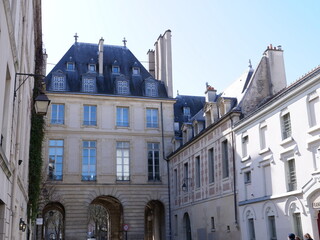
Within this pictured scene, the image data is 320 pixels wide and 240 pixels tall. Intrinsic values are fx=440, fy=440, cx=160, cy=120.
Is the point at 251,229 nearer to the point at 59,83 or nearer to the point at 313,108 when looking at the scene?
the point at 313,108

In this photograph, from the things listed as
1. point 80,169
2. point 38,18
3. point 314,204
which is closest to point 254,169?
point 314,204

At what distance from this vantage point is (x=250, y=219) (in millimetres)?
19609

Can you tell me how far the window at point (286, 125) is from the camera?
17.1 meters

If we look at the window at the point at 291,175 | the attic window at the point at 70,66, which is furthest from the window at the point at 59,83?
the window at the point at 291,175

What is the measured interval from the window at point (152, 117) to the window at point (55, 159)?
21.9 feet

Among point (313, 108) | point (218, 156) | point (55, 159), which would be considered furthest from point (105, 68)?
point (313, 108)

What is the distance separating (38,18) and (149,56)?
20.0 meters

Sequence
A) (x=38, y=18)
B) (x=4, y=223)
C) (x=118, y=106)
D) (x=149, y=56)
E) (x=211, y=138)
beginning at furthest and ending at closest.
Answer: (x=149, y=56), (x=118, y=106), (x=211, y=138), (x=38, y=18), (x=4, y=223)

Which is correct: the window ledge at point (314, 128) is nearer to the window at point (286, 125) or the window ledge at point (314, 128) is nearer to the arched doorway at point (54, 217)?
the window at point (286, 125)

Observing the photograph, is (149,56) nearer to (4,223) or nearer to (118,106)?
(118,106)

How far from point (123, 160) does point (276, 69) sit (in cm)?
1375

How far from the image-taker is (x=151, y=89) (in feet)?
112

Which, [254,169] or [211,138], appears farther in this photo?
[211,138]

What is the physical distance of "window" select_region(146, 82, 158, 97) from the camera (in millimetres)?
33938
